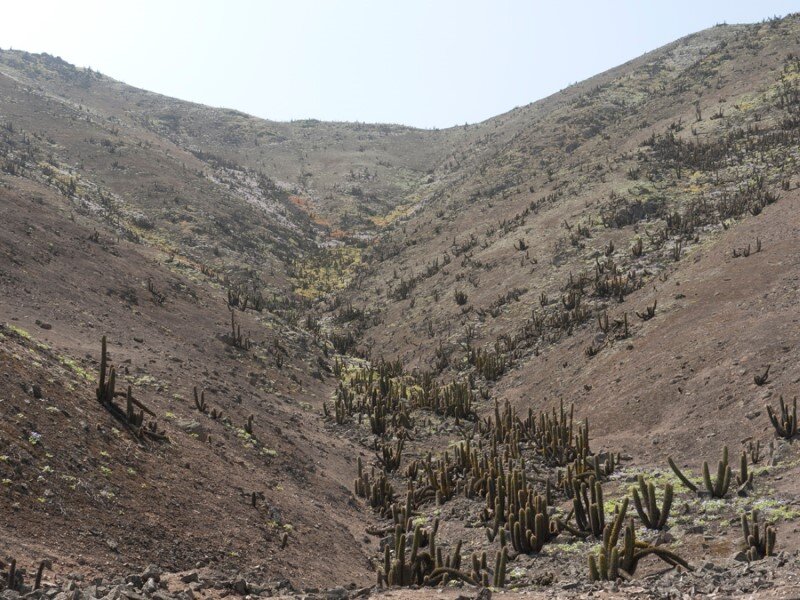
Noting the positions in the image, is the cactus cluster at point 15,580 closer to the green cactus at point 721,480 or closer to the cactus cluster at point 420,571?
the cactus cluster at point 420,571

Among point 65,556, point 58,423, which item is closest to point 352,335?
point 58,423

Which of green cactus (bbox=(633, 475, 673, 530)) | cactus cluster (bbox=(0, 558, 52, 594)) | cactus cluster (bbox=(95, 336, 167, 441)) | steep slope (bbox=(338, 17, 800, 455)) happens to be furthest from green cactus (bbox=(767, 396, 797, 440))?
cactus cluster (bbox=(0, 558, 52, 594))

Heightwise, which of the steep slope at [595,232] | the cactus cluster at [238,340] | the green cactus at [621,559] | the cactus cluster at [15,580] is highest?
the steep slope at [595,232]

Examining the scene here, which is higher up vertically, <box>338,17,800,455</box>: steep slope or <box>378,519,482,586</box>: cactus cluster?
<box>338,17,800,455</box>: steep slope

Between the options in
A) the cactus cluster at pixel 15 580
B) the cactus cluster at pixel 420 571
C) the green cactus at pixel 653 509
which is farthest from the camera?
the green cactus at pixel 653 509

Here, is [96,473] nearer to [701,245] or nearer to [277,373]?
[277,373]

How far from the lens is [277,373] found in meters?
24.7

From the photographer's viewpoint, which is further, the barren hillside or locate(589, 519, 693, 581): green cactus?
the barren hillside

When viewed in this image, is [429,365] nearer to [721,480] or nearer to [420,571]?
[721,480]

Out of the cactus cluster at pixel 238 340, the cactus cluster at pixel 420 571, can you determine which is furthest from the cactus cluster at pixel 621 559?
the cactus cluster at pixel 238 340

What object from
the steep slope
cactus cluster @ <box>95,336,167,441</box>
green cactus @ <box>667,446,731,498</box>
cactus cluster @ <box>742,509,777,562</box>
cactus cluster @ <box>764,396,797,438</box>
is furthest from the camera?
the steep slope

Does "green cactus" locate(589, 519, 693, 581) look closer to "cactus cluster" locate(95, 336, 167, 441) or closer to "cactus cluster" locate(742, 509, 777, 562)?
"cactus cluster" locate(742, 509, 777, 562)

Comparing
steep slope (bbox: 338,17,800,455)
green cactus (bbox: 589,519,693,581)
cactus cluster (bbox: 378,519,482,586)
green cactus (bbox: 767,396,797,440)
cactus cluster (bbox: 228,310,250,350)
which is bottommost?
cactus cluster (bbox: 378,519,482,586)

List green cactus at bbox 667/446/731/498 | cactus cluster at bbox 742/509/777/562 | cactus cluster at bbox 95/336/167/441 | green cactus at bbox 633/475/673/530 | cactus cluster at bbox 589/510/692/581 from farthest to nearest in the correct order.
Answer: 1. cactus cluster at bbox 95/336/167/441
2. green cactus at bbox 667/446/731/498
3. green cactus at bbox 633/475/673/530
4. cactus cluster at bbox 589/510/692/581
5. cactus cluster at bbox 742/509/777/562
